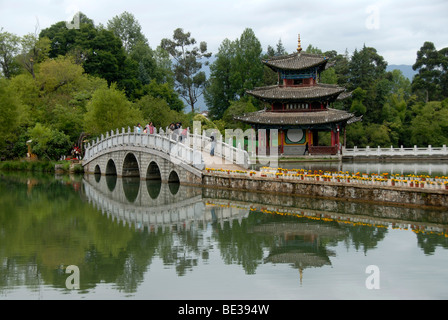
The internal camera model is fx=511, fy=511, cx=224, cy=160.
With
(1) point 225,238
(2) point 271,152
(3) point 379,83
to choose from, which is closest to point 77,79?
(2) point 271,152

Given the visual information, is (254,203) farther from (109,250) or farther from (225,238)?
(109,250)

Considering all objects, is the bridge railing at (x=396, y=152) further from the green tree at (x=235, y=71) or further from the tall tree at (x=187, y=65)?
the tall tree at (x=187, y=65)

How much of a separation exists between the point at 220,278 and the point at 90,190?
17164 millimetres

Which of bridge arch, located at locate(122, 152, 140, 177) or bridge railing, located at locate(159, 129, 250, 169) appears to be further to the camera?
bridge arch, located at locate(122, 152, 140, 177)

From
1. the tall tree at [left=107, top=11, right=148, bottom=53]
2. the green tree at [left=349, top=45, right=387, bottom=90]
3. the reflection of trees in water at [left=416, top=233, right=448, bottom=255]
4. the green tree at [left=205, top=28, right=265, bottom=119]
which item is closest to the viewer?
the reflection of trees in water at [left=416, top=233, right=448, bottom=255]

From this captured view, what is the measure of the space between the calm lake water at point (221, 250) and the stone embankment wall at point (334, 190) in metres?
0.31

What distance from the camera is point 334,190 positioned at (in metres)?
18.0

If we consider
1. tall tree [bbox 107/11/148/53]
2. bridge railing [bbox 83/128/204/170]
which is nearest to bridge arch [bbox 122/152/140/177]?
bridge railing [bbox 83/128/204/170]

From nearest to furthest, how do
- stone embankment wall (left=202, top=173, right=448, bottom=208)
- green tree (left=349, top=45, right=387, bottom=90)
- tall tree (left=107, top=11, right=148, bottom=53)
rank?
stone embankment wall (left=202, top=173, right=448, bottom=208), green tree (left=349, top=45, right=387, bottom=90), tall tree (left=107, top=11, right=148, bottom=53)

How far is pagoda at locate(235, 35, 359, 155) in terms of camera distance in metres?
38.1

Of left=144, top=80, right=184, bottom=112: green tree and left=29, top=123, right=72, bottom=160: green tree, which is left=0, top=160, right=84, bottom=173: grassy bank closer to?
left=29, top=123, right=72, bottom=160: green tree

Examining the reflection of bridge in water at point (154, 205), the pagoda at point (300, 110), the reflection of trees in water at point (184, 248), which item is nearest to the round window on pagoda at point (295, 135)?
the pagoda at point (300, 110)

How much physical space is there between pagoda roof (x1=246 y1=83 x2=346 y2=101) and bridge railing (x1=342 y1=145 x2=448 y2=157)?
4.71 meters

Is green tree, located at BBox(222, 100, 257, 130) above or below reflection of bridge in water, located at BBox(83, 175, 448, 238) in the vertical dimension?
above
